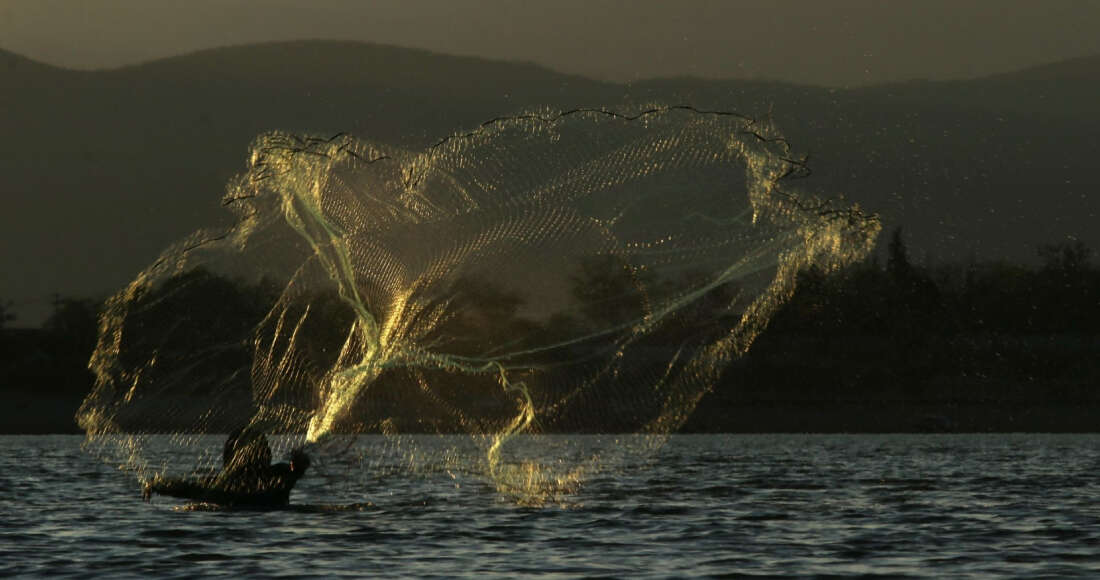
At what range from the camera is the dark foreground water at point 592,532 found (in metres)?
31.3

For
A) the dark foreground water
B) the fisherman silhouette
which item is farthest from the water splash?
the dark foreground water

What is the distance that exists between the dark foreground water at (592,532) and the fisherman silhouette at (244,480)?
66 cm

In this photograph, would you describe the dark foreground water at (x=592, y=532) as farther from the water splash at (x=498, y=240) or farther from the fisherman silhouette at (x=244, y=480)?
the water splash at (x=498, y=240)

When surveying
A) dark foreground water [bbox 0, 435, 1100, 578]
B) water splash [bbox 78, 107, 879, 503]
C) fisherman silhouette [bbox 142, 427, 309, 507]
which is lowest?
dark foreground water [bbox 0, 435, 1100, 578]

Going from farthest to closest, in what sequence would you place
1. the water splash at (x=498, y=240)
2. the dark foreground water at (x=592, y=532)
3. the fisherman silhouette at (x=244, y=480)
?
1. the fisherman silhouette at (x=244, y=480)
2. the water splash at (x=498, y=240)
3. the dark foreground water at (x=592, y=532)

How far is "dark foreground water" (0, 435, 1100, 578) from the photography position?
31.3 metres

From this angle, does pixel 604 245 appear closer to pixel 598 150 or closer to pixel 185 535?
pixel 598 150

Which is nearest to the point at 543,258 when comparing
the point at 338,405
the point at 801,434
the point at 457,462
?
the point at 338,405

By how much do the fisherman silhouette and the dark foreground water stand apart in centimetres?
66

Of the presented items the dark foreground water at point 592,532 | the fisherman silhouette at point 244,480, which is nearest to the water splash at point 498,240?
the fisherman silhouette at point 244,480

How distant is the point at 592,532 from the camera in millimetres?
37219

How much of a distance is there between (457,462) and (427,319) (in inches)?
1656

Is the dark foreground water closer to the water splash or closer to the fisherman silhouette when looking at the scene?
the fisherman silhouette

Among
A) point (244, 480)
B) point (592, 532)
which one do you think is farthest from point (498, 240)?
point (244, 480)
